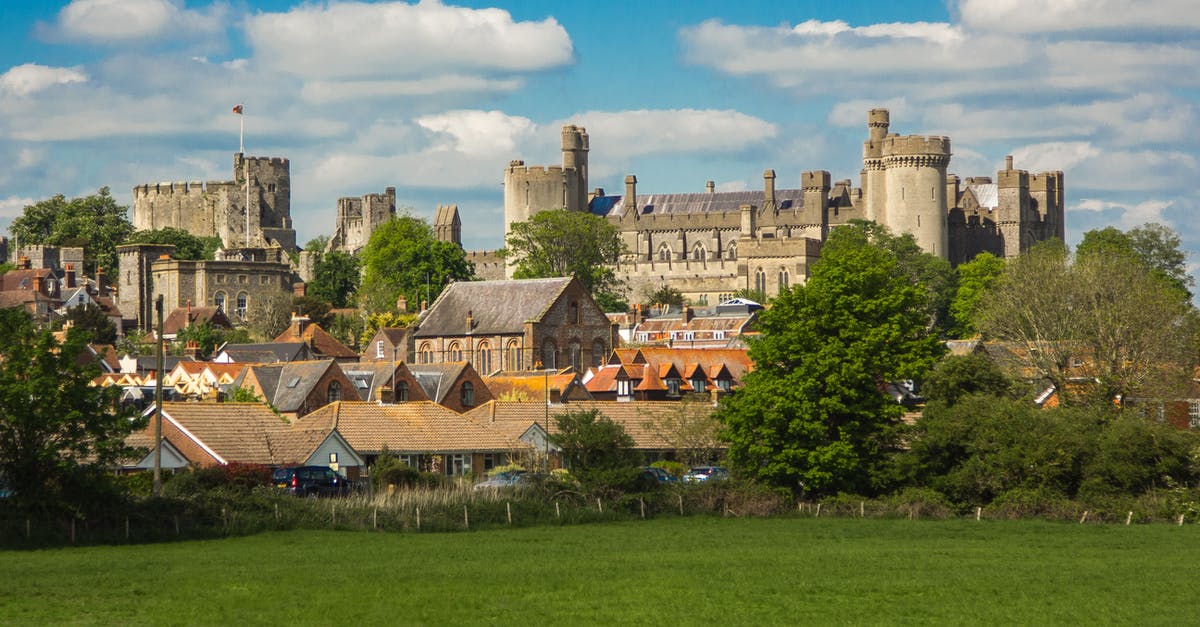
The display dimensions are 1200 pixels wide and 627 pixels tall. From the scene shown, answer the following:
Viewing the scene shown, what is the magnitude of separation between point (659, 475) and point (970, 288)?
205ft

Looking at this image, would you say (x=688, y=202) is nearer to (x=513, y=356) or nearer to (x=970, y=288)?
(x=970, y=288)

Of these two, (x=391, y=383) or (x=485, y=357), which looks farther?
(x=485, y=357)

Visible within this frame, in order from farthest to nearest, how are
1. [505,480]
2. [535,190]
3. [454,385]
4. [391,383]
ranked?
[535,190], [454,385], [391,383], [505,480]

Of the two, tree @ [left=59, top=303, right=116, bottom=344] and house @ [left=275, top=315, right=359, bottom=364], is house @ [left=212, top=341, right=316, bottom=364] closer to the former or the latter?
house @ [left=275, top=315, right=359, bottom=364]

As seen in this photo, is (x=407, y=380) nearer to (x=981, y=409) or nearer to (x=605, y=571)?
(x=981, y=409)

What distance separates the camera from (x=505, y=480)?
169 ft

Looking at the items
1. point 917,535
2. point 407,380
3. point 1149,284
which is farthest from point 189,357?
point 917,535

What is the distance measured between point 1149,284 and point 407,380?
25726 mm

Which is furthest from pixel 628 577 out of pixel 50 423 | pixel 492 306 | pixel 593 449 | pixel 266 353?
pixel 266 353

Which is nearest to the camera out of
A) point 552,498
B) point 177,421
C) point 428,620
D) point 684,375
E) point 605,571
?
point 428,620

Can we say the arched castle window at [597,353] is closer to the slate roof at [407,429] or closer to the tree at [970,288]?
the slate roof at [407,429]

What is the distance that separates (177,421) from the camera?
53719 mm

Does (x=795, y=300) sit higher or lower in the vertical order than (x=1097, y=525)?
higher

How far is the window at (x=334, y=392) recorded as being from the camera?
2670 inches
